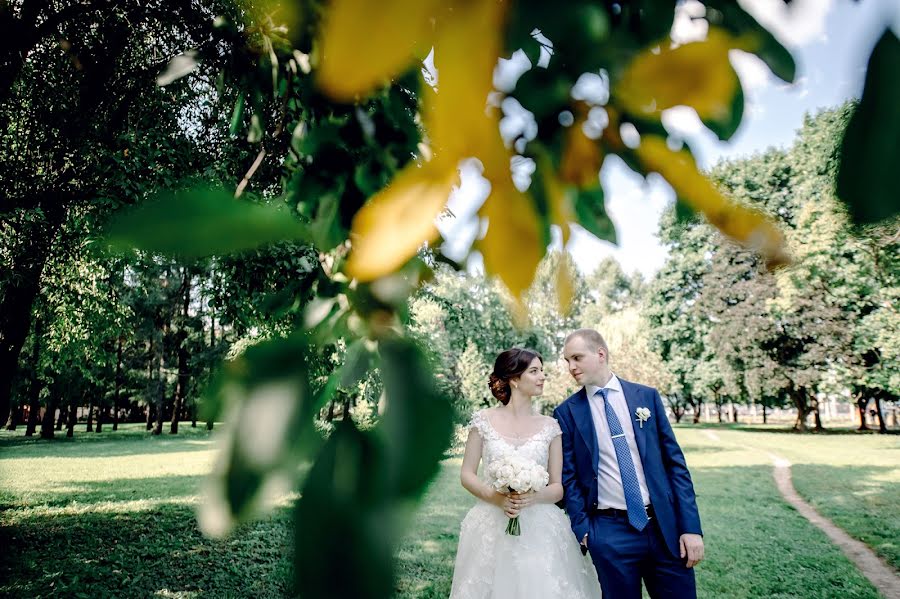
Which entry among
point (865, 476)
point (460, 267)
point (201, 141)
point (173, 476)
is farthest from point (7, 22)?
point (865, 476)

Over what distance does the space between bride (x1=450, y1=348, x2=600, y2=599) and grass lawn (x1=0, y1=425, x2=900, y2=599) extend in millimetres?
530

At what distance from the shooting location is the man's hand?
11.4ft

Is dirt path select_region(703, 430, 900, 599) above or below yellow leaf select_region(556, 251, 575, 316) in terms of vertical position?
below

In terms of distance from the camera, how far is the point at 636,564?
372 cm

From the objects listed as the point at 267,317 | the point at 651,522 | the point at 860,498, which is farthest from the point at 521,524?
the point at 860,498

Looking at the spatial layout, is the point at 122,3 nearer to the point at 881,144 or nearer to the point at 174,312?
the point at 174,312

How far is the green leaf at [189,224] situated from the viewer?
34cm

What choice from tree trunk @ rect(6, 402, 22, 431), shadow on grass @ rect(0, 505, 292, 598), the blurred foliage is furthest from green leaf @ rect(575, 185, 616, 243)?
the blurred foliage

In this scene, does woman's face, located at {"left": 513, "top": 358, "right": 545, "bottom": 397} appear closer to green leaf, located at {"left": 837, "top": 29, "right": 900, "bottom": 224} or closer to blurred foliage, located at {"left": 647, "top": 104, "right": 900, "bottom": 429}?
green leaf, located at {"left": 837, "top": 29, "right": 900, "bottom": 224}

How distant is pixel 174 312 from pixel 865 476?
1800 cm

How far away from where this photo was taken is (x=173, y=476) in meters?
14.5

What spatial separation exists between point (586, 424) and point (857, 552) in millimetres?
6808

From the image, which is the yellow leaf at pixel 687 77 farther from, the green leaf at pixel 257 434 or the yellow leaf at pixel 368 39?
the green leaf at pixel 257 434

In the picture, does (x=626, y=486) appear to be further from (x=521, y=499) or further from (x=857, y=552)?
(x=857, y=552)
